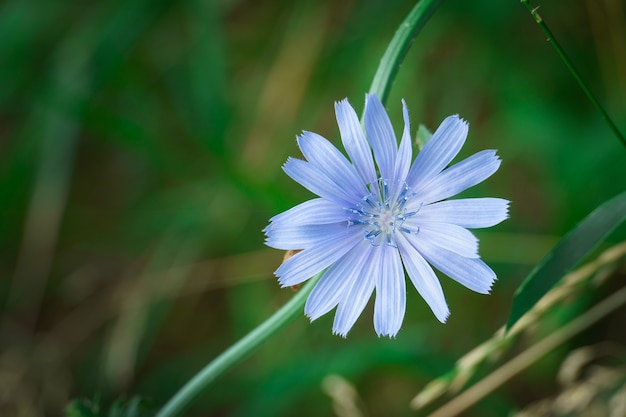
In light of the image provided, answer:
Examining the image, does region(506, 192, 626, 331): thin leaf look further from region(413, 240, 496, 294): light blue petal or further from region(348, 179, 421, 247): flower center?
region(348, 179, 421, 247): flower center

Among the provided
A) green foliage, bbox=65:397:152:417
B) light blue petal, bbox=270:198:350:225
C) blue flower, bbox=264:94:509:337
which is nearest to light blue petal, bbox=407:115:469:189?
blue flower, bbox=264:94:509:337

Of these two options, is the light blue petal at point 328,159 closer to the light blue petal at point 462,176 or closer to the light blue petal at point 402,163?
the light blue petal at point 402,163

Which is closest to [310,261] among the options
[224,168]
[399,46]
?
[399,46]

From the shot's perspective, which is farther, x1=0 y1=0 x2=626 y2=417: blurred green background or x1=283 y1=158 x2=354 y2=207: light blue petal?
x1=0 y1=0 x2=626 y2=417: blurred green background

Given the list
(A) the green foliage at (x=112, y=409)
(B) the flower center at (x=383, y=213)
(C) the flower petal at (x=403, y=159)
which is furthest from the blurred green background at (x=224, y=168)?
(C) the flower petal at (x=403, y=159)

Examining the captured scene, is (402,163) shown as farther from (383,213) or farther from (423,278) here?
(423,278)

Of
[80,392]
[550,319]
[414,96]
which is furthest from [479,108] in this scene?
[80,392]
